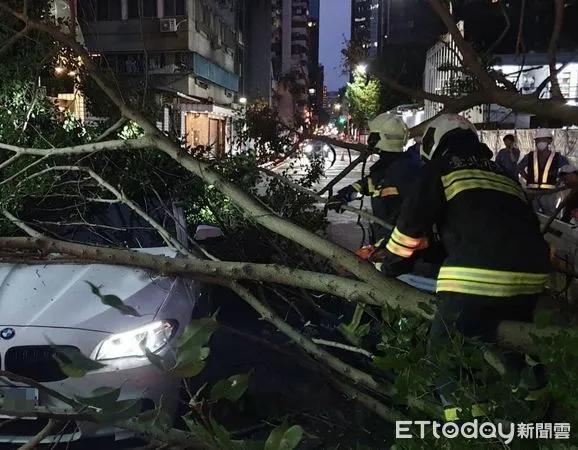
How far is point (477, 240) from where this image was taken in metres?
2.28

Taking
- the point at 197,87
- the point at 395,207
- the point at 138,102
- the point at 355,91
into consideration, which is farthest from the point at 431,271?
the point at 355,91

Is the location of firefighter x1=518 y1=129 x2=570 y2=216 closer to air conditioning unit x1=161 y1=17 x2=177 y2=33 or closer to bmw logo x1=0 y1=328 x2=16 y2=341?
bmw logo x1=0 y1=328 x2=16 y2=341

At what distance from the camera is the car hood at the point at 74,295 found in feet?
10.4

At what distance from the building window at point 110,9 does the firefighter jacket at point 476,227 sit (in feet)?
105

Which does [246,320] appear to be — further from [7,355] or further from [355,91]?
[355,91]

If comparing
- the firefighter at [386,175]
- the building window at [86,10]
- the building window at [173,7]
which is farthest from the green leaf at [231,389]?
the building window at [173,7]

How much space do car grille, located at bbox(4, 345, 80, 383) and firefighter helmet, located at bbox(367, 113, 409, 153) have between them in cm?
246

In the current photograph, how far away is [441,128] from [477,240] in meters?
0.61

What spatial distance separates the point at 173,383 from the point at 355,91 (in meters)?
41.5

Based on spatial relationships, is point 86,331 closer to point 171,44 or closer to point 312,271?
point 312,271

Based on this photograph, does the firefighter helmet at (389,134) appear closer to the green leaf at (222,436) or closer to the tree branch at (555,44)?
the tree branch at (555,44)

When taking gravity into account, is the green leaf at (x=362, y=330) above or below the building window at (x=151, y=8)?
below

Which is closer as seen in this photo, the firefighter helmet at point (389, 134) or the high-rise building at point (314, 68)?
the firefighter helmet at point (389, 134)

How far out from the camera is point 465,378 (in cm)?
158
